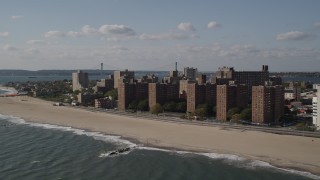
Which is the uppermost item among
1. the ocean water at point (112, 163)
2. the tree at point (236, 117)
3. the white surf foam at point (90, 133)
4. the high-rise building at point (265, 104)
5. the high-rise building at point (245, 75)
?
the high-rise building at point (245, 75)

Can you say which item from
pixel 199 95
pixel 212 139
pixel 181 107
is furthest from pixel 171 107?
pixel 212 139

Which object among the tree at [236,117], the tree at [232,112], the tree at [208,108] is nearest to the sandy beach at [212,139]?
the tree at [236,117]

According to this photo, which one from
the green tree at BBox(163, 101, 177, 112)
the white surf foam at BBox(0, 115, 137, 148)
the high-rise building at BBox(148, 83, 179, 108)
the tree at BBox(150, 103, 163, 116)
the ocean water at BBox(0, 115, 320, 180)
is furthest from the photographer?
the high-rise building at BBox(148, 83, 179, 108)

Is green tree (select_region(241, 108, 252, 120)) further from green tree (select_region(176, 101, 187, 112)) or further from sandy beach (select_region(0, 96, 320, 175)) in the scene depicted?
green tree (select_region(176, 101, 187, 112))

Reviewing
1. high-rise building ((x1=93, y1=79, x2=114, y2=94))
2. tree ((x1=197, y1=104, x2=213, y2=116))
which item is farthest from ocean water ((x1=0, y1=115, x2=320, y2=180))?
high-rise building ((x1=93, y1=79, x2=114, y2=94))

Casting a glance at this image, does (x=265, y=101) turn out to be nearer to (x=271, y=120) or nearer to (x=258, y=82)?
(x=271, y=120)

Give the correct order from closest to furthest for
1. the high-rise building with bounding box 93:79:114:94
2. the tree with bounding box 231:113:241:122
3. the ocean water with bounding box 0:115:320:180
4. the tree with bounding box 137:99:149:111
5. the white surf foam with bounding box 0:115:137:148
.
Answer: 1. the ocean water with bounding box 0:115:320:180
2. the white surf foam with bounding box 0:115:137:148
3. the tree with bounding box 231:113:241:122
4. the tree with bounding box 137:99:149:111
5. the high-rise building with bounding box 93:79:114:94

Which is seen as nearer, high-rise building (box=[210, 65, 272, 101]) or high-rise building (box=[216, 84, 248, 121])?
high-rise building (box=[216, 84, 248, 121])

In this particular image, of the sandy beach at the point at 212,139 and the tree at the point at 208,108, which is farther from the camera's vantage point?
the tree at the point at 208,108

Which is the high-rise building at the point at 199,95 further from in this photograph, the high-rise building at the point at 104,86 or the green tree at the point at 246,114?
the high-rise building at the point at 104,86
